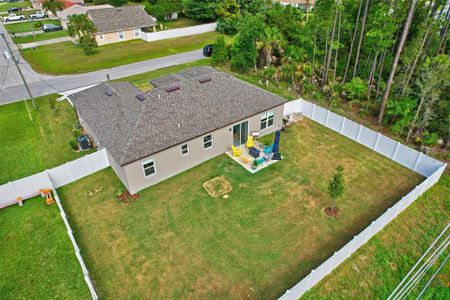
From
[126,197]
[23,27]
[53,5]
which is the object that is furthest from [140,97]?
[53,5]

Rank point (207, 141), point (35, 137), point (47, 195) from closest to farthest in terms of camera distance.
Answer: point (47, 195) < point (207, 141) < point (35, 137)

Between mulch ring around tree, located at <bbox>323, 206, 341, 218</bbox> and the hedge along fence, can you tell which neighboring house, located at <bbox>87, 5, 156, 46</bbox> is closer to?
the hedge along fence

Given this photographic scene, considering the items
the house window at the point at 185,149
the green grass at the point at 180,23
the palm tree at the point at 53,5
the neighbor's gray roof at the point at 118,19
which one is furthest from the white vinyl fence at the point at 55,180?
the palm tree at the point at 53,5

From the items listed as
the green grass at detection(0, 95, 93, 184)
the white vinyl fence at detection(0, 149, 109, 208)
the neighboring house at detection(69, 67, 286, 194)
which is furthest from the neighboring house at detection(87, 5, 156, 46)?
the white vinyl fence at detection(0, 149, 109, 208)

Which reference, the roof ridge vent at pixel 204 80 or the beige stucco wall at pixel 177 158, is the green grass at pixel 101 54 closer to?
the roof ridge vent at pixel 204 80

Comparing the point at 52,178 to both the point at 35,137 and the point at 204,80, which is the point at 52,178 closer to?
the point at 35,137

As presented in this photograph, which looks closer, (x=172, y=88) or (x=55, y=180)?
(x=55, y=180)
